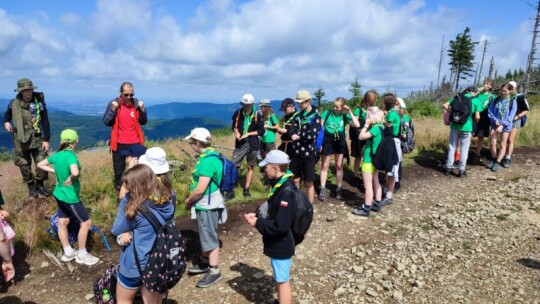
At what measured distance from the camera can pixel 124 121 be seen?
20.2 feet

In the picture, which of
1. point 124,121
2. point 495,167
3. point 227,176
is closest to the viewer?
point 227,176

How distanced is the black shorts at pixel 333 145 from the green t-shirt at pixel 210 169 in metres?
3.23

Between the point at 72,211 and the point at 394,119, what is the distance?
5323 millimetres

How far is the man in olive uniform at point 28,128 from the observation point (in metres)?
5.95

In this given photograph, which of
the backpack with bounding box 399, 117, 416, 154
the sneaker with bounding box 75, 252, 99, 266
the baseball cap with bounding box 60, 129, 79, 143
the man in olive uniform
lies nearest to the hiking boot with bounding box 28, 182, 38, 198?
the man in olive uniform

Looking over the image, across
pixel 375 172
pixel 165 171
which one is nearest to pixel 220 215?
pixel 165 171

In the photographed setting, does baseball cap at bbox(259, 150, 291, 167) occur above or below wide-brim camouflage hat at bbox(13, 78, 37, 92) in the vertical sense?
below

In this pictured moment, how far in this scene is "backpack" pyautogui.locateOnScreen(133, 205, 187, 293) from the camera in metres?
2.78

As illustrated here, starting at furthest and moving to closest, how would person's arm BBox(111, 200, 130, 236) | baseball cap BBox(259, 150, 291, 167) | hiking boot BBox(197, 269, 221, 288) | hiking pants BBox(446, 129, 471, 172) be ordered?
hiking pants BBox(446, 129, 471, 172), hiking boot BBox(197, 269, 221, 288), baseball cap BBox(259, 150, 291, 167), person's arm BBox(111, 200, 130, 236)

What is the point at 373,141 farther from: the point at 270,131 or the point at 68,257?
the point at 68,257

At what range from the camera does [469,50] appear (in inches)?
2192

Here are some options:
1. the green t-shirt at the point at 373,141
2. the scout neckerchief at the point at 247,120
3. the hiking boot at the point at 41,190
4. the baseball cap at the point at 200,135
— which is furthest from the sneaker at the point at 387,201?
the hiking boot at the point at 41,190

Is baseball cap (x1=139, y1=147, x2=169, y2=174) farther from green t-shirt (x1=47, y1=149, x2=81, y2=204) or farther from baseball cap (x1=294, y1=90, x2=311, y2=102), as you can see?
baseball cap (x1=294, y1=90, x2=311, y2=102)

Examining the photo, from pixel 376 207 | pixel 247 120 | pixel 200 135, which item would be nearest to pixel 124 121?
pixel 247 120
